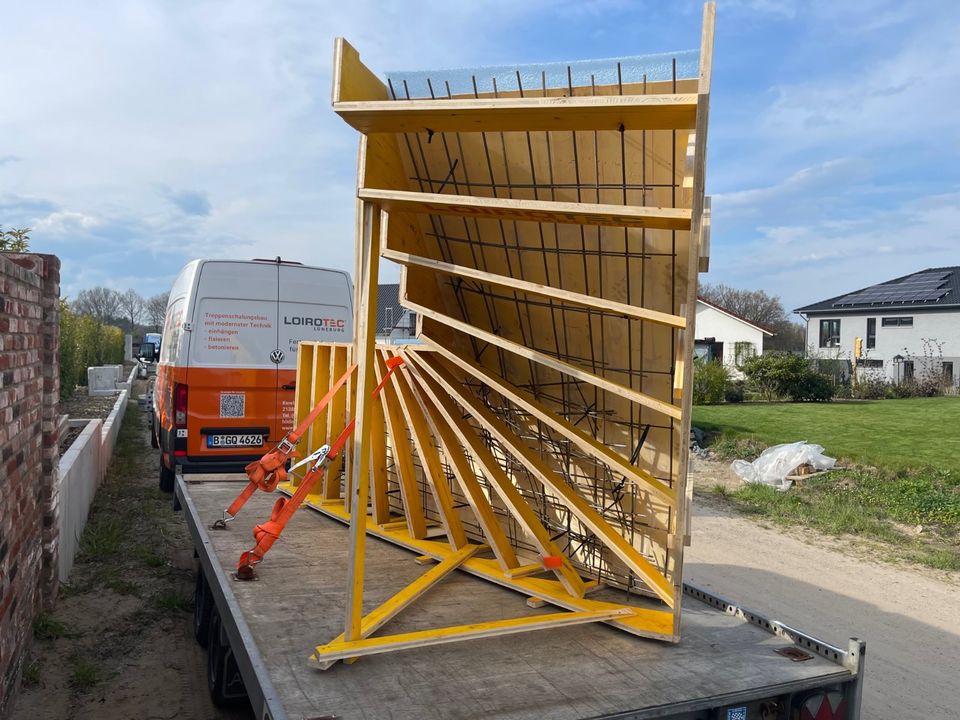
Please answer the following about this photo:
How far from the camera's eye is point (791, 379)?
924 inches

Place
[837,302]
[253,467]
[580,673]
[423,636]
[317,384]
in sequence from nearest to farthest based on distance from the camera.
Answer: [580,673]
[423,636]
[253,467]
[317,384]
[837,302]

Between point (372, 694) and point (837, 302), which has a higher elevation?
point (837, 302)

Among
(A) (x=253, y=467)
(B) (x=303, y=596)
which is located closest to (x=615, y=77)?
(B) (x=303, y=596)

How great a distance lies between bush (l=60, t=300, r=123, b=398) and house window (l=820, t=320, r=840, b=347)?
3096 cm

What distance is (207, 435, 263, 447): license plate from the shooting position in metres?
8.38

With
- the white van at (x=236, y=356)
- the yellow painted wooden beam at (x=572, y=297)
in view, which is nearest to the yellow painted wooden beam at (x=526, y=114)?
the yellow painted wooden beam at (x=572, y=297)

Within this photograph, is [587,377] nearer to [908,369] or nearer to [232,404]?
[232,404]

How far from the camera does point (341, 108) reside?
10.7 feet

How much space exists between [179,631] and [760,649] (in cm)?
429

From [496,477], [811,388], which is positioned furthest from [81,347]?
[811,388]

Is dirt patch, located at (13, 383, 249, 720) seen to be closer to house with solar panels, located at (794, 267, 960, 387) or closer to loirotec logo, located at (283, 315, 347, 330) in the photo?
loirotec logo, located at (283, 315, 347, 330)

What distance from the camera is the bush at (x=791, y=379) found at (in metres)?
23.5

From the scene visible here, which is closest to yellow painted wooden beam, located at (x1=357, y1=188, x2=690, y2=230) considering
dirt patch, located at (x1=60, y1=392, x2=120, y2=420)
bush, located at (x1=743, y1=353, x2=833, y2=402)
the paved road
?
the paved road

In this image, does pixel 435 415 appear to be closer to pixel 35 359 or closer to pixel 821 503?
pixel 35 359
